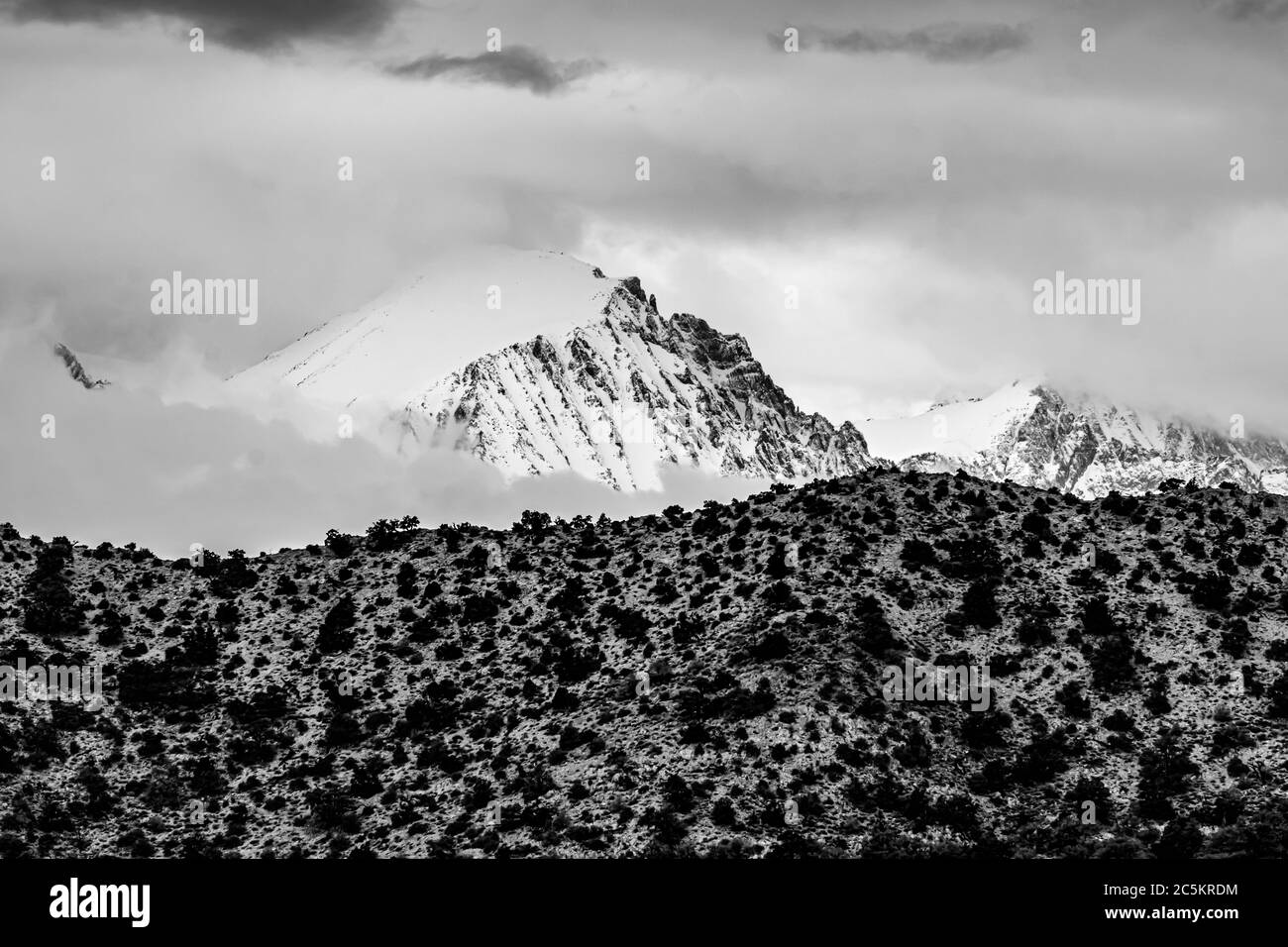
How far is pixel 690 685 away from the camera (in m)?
117

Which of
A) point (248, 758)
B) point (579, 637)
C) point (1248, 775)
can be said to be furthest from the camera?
point (579, 637)

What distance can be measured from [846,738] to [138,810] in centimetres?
4242

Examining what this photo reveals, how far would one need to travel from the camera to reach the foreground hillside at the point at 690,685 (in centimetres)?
10394

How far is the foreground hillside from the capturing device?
104 m

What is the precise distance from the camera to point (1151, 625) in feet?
402
